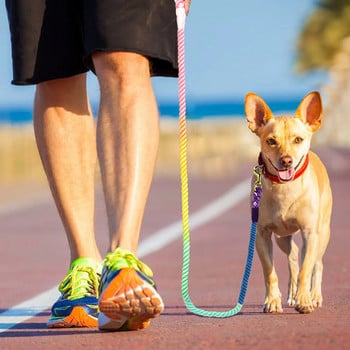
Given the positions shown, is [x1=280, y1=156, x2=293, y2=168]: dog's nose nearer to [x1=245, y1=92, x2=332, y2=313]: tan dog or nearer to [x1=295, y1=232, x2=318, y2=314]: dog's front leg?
[x1=245, y1=92, x2=332, y2=313]: tan dog

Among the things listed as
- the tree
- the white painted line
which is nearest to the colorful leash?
the white painted line

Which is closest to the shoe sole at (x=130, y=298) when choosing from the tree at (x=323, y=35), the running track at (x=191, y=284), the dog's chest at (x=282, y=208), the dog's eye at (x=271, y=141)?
the running track at (x=191, y=284)

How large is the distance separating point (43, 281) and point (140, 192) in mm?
3385

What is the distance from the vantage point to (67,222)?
6141mm

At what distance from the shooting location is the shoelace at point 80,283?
5.89 meters

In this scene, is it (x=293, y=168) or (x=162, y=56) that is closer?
(x=162, y=56)

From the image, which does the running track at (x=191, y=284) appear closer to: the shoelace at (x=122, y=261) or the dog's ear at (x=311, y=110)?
the shoelace at (x=122, y=261)

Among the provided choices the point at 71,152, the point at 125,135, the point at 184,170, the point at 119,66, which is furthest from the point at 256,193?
the point at 119,66

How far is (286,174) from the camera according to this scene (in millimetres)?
6566

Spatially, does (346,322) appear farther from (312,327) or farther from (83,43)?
(83,43)

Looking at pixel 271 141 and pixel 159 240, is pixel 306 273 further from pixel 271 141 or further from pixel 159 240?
pixel 159 240

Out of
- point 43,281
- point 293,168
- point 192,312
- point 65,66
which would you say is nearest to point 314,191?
point 293,168

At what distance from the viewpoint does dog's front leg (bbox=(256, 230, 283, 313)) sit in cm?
635

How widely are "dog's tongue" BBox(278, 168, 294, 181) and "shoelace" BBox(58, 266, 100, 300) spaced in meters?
1.10
